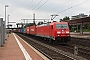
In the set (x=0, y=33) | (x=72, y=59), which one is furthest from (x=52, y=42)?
(x=72, y=59)

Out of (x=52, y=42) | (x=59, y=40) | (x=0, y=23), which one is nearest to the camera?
(x=0, y=23)

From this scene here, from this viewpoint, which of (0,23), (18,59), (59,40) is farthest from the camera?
(59,40)

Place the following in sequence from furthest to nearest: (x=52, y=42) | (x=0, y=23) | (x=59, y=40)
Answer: (x=52, y=42), (x=59, y=40), (x=0, y=23)

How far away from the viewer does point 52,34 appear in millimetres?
27234

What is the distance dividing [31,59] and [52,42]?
16.8 meters

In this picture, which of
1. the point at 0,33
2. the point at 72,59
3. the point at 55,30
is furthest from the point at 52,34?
the point at 72,59

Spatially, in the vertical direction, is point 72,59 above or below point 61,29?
below

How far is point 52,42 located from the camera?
29.6 meters

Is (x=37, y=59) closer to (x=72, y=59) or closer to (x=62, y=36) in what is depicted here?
(x=72, y=59)

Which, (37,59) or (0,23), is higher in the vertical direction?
(0,23)

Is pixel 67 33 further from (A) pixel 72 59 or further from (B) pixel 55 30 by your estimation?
(A) pixel 72 59

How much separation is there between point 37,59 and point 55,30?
1356cm

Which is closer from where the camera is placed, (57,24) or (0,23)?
(0,23)

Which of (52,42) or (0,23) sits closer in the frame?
(0,23)
